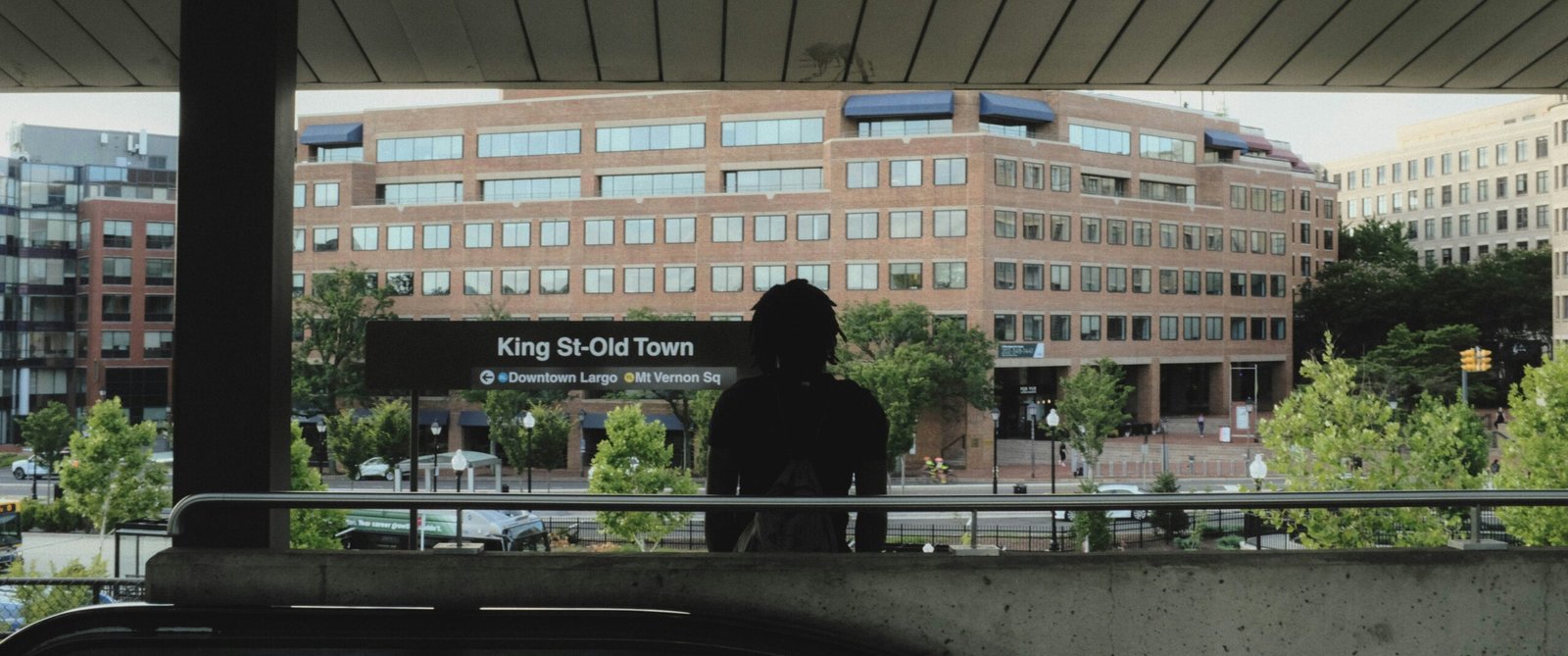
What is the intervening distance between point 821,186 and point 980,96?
28.9 feet

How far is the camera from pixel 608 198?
4988cm

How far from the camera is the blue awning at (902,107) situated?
160 ft

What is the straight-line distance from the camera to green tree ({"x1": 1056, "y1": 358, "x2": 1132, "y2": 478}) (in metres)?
42.8

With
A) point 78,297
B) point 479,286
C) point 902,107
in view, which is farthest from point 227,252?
point 78,297

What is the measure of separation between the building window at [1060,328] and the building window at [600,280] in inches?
839

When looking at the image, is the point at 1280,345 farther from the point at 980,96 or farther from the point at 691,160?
the point at 691,160

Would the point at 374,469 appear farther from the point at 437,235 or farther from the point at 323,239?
the point at 323,239

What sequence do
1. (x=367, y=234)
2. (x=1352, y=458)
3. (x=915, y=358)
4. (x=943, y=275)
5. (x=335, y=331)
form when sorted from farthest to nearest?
1. (x=367, y=234)
2. (x=335, y=331)
3. (x=943, y=275)
4. (x=915, y=358)
5. (x=1352, y=458)

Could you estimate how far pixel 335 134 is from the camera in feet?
180

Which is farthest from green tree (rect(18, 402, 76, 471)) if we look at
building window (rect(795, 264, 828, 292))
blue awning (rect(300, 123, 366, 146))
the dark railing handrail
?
the dark railing handrail

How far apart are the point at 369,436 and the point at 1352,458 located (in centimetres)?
3819

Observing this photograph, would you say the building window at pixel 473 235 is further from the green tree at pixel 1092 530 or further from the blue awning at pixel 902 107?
the green tree at pixel 1092 530

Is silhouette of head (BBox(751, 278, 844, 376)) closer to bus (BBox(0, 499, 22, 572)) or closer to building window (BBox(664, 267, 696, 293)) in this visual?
bus (BBox(0, 499, 22, 572))

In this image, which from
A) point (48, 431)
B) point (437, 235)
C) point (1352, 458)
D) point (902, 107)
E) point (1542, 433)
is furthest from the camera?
point (437, 235)
